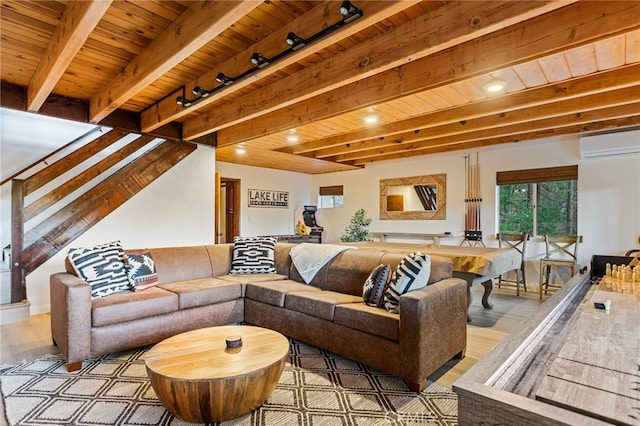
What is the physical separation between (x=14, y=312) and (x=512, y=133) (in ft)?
21.2

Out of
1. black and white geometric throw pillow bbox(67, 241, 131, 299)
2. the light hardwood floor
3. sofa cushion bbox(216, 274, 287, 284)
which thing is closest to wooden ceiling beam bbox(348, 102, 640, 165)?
the light hardwood floor

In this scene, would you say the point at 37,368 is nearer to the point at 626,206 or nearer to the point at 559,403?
the point at 559,403

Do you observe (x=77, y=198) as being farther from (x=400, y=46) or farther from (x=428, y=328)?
(x=428, y=328)

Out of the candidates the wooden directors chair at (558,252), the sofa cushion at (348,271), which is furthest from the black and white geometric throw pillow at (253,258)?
the wooden directors chair at (558,252)

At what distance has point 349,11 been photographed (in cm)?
187

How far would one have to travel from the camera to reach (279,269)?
160 inches

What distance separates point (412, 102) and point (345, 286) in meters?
2.10

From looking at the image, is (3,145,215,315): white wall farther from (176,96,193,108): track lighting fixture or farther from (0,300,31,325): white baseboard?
(176,96,193,108): track lighting fixture

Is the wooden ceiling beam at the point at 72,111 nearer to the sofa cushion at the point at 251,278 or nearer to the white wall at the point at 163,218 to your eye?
the white wall at the point at 163,218

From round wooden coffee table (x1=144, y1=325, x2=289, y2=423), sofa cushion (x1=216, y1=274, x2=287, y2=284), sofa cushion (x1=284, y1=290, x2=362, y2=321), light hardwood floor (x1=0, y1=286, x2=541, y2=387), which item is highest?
sofa cushion (x1=216, y1=274, x2=287, y2=284)

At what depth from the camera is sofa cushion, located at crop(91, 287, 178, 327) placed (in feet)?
8.73

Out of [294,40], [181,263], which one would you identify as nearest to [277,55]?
[294,40]

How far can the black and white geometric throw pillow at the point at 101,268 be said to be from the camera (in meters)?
2.87

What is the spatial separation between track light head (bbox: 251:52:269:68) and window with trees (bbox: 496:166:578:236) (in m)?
4.83
